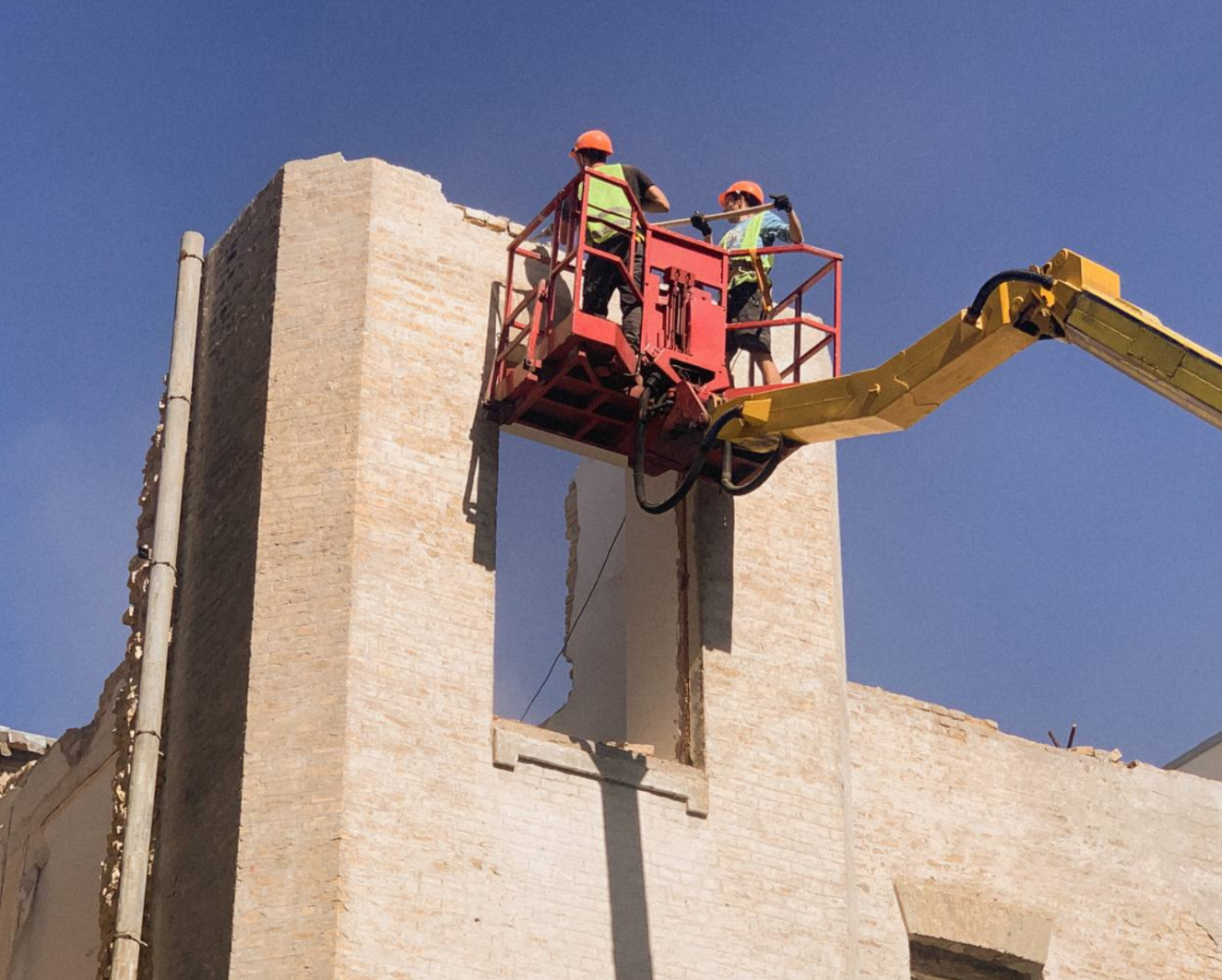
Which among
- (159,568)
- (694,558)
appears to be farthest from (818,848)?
(159,568)

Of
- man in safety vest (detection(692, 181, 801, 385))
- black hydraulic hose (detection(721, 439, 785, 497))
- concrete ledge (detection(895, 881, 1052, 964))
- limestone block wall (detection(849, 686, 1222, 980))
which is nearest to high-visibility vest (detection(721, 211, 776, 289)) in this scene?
man in safety vest (detection(692, 181, 801, 385))

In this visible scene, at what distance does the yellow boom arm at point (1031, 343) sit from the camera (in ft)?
45.8

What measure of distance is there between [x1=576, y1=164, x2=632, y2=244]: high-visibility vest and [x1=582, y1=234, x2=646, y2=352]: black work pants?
0.07m

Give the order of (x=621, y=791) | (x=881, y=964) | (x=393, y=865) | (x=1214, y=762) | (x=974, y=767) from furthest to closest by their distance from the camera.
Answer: (x=1214, y=762) → (x=974, y=767) → (x=881, y=964) → (x=621, y=791) → (x=393, y=865)

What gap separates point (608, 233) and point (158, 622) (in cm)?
398

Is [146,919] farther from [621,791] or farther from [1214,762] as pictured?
[1214,762]

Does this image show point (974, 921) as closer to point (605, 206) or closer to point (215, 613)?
point (605, 206)

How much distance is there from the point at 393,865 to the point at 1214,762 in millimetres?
12282

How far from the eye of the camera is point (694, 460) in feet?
51.5

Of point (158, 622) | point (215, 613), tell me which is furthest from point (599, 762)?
point (158, 622)

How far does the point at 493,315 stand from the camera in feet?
53.3

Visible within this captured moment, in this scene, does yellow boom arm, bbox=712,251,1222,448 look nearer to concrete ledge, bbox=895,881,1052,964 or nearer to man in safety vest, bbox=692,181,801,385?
man in safety vest, bbox=692,181,801,385

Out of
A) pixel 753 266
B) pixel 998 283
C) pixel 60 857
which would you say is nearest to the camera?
pixel 998 283

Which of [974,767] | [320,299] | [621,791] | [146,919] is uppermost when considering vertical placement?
[320,299]
